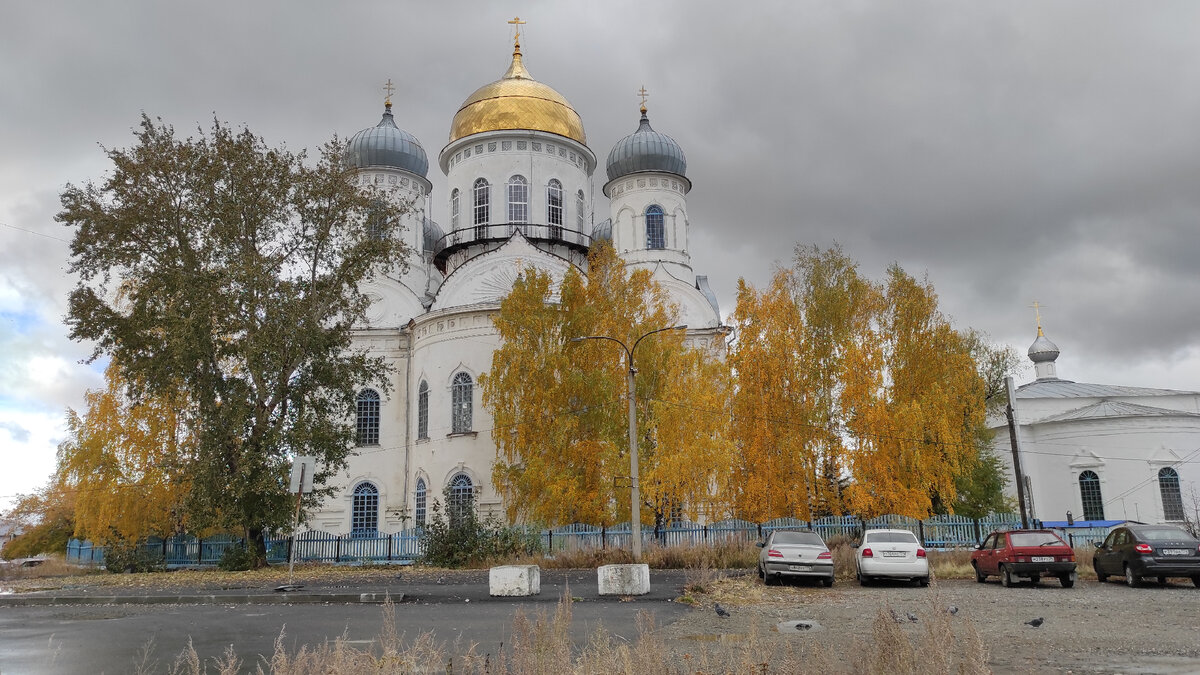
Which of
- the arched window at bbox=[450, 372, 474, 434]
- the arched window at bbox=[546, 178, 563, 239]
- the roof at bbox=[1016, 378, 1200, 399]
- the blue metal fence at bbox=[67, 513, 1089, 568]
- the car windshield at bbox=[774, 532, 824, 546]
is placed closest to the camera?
the car windshield at bbox=[774, 532, 824, 546]

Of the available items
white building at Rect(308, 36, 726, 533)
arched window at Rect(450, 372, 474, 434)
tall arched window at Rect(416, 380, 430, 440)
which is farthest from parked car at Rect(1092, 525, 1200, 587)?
tall arched window at Rect(416, 380, 430, 440)

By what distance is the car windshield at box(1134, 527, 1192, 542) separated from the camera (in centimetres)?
1588

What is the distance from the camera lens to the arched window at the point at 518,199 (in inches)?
1478

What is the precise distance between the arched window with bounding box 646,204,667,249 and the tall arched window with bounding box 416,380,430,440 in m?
11.9

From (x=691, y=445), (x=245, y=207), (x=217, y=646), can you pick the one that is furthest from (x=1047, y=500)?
(x=217, y=646)

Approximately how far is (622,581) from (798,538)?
4335 mm

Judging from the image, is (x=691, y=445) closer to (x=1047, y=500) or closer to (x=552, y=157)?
(x=552, y=157)

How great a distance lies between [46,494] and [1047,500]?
42.7m

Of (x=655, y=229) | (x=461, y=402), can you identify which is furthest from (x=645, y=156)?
(x=461, y=402)

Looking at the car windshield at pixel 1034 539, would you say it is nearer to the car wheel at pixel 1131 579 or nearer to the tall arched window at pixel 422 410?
the car wheel at pixel 1131 579

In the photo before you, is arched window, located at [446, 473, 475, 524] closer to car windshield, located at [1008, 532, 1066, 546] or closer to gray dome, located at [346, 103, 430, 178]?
gray dome, located at [346, 103, 430, 178]

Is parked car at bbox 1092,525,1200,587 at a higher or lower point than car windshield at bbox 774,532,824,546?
lower

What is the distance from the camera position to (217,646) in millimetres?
9766

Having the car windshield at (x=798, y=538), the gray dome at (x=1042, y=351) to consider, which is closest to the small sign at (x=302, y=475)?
the car windshield at (x=798, y=538)
